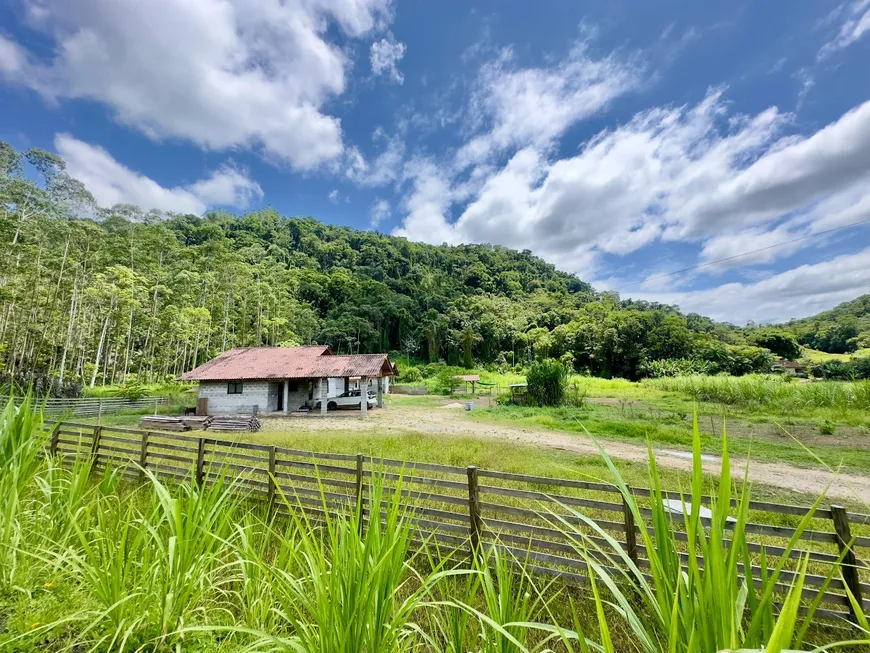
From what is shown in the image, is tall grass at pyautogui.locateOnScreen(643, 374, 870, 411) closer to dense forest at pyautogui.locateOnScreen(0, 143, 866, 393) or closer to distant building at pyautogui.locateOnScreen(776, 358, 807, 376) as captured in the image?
dense forest at pyautogui.locateOnScreen(0, 143, 866, 393)

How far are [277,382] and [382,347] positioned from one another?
41051 mm

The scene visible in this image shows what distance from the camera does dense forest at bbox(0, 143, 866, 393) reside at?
81.4 feet

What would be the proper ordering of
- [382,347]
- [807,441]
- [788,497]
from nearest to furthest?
[788,497] < [807,441] < [382,347]

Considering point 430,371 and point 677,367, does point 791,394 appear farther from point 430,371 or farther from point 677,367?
point 430,371

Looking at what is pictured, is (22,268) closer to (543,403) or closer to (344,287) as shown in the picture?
(543,403)

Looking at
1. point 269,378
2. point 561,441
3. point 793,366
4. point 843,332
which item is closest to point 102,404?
point 269,378

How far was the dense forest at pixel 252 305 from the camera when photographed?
24.8 meters

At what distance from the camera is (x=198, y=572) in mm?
2262

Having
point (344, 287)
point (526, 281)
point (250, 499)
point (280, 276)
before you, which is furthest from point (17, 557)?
point (526, 281)

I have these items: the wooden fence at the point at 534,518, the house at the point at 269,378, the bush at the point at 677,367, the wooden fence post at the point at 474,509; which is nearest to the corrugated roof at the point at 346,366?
the house at the point at 269,378

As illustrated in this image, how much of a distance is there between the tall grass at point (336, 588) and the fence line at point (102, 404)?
18529 mm

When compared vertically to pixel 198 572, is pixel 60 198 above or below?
above

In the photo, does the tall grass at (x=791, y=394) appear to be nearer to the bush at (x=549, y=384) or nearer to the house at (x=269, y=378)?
the bush at (x=549, y=384)

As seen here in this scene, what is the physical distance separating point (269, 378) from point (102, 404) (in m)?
8.60
